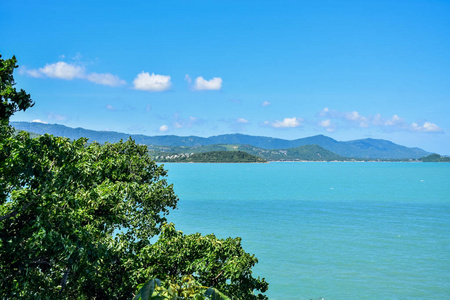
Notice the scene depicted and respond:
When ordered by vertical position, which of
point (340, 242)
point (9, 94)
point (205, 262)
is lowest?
point (340, 242)

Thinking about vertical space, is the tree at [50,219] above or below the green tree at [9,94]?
below

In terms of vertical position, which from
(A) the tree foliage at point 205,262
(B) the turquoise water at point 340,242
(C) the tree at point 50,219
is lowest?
(B) the turquoise water at point 340,242

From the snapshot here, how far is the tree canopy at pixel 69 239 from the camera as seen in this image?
9562 mm

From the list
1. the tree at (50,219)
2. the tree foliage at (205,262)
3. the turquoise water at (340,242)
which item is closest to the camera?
the tree at (50,219)

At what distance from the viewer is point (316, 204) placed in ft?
294

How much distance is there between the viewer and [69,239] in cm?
1012

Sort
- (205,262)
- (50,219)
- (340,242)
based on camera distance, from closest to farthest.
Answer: (50,219) < (205,262) < (340,242)

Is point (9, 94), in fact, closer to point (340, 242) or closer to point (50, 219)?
point (50, 219)

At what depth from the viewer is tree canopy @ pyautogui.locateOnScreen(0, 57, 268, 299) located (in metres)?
9.56

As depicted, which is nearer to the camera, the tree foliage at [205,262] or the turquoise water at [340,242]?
the tree foliage at [205,262]

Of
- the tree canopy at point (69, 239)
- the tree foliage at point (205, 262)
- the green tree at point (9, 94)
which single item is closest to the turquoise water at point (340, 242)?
the tree foliage at point (205, 262)

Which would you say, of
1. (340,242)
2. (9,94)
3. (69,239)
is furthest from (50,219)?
(340,242)

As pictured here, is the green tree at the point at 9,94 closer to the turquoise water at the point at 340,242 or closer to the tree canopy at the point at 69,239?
the tree canopy at the point at 69,239

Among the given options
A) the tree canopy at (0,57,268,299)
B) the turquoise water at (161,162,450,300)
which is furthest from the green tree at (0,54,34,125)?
the turquoise water at (161,162,450,300)
